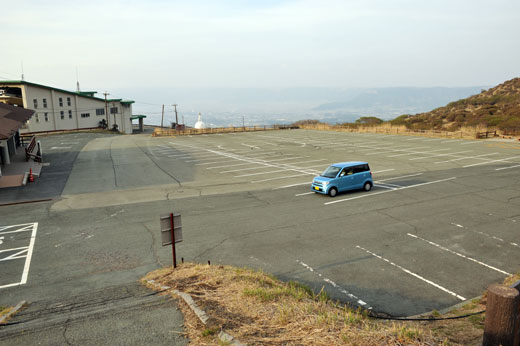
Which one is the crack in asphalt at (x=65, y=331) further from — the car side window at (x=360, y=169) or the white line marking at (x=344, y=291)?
the car side window at (x=360, y=169)

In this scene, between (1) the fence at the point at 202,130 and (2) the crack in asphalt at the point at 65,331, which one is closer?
(2) the crack in asphalt at the point at 65,331

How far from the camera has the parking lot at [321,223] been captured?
10.4 metres

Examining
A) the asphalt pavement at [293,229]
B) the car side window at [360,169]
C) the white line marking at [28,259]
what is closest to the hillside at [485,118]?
the asphalt pavement at [293,229]

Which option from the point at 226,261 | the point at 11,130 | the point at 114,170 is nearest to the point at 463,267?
the point at 226,261

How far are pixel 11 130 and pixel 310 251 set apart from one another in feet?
79.6

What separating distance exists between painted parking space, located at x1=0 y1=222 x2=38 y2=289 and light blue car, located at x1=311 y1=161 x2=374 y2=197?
1353cm

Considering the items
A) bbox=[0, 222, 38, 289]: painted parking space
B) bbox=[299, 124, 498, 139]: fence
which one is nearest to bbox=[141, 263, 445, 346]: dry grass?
bbox=[0, 222, 38, 289]: painted parking space

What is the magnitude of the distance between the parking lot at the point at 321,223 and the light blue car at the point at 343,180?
531 mm

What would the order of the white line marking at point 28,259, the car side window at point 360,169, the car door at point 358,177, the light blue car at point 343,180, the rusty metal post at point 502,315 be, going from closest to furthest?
1. the rusty metal post at point 502,315
2. the white line marking at point 28,259
3. the light blue car at point 343,180
4. the car door at point 358,177
5. the car side window at point 360,169

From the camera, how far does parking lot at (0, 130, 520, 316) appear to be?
34.3ft

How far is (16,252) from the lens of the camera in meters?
12.9

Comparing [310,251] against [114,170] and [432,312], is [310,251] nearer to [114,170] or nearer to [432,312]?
[432,312]

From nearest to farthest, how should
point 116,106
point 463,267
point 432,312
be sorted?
point 432,312 < point 463,267 < point 116,106

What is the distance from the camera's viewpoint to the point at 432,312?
8234 mm
